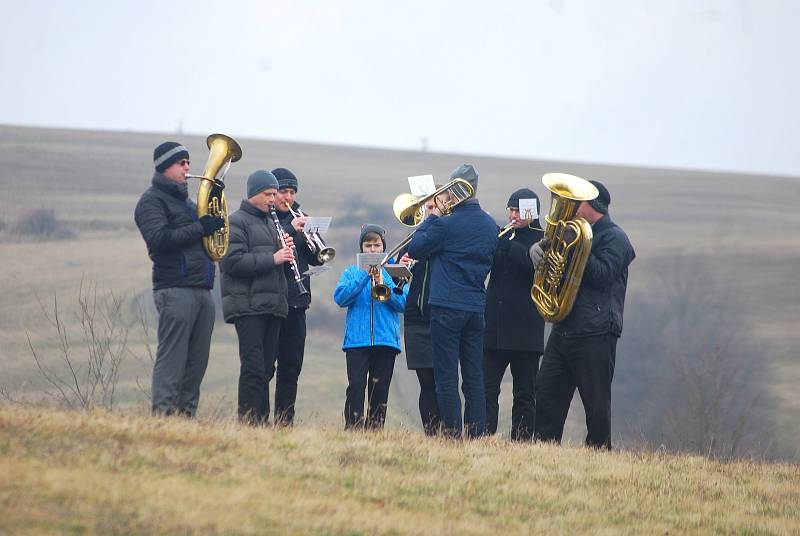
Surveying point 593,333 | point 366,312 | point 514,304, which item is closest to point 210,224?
point 366,312

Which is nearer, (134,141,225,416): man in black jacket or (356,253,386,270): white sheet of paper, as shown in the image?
(134,141,225,416): man in black jacket

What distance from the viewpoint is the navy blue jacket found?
10836 mm

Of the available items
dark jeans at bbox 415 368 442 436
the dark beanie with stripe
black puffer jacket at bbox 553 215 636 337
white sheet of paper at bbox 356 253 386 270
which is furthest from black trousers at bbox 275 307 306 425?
black puffer jacket at bbox 553 215 636 337

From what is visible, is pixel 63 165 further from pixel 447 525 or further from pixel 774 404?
pixel 447 525

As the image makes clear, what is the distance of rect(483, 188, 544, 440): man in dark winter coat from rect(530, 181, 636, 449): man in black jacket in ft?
1.69

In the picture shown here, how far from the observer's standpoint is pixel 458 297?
10.9 meters

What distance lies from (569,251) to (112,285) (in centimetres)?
4792

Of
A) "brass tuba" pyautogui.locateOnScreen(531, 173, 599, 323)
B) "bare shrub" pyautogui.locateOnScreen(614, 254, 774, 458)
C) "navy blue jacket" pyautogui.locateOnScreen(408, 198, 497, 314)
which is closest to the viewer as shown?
"brass tuba" pyautogui.locateOnScreen(531, 173, 599, 323)

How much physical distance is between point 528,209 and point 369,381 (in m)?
2.11

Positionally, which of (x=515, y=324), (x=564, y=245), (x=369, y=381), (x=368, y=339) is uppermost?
(x=564, y=245)

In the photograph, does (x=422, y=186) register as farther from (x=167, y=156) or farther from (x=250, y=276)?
(x=167, y=156)

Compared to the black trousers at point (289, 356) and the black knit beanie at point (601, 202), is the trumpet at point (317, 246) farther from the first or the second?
the black knit beanie at point (601, 202)

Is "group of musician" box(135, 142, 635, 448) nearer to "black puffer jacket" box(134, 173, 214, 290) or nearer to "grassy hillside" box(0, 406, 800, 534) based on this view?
"black puffer jacket" box(134, 173, 214, 290)

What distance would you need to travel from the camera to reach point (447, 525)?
806 cm
